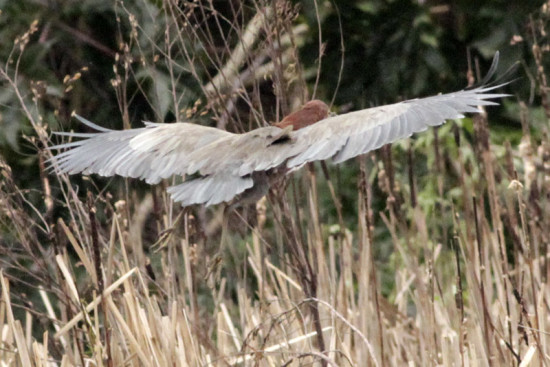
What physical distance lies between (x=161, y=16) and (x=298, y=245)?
6.17 ft

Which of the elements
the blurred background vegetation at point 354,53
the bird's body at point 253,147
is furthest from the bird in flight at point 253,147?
the blurred background vegetation at point 354,53

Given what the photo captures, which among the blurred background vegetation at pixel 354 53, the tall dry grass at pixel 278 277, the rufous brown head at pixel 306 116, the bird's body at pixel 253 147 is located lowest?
the tall dry grass at pixel 278 277

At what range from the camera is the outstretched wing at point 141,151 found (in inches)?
99.3

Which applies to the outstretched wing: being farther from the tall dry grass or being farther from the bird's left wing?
the bird's left wing

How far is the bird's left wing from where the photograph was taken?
2.23m

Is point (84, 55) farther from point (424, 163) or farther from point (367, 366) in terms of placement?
point (367, 366)

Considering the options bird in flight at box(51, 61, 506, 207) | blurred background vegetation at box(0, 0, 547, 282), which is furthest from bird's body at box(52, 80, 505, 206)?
blurred background vegetation at box(0, 0, 547, 282)

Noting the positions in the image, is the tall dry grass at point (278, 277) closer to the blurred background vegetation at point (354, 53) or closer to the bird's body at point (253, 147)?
the bird's body at point (253, 147)

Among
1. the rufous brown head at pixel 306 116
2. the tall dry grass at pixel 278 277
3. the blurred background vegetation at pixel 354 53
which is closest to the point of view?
the tall dry grass at pixel 278 277

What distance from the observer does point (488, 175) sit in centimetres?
272

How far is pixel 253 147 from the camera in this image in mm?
2443

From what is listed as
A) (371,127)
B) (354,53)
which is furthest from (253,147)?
(354,53)

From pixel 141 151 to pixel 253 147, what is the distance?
0.38 meters

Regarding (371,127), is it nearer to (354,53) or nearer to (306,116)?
(306,116)
